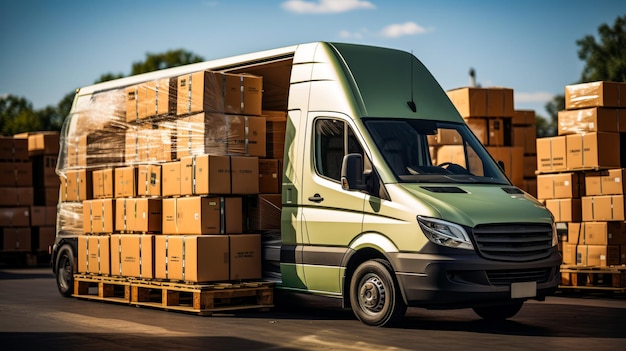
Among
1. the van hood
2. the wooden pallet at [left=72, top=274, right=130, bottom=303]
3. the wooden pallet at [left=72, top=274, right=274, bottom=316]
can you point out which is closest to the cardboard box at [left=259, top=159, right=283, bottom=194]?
the wooden pallet at [left=72, top=274, right=274, bottom=316]

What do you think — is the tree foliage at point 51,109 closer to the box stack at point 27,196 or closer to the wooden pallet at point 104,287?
the box stack at point 27,196

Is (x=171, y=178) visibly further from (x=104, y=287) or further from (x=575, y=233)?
(x=575, y=233)

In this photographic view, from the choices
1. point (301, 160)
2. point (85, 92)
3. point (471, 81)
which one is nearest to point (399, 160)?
point (301, 160)

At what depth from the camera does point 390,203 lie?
11.3 metres

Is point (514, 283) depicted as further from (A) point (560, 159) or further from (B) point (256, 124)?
(A) point (560, 159)

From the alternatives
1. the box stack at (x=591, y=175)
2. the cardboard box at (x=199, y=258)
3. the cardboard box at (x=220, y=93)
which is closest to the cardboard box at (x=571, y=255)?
the box stack at (x=591, y=175)

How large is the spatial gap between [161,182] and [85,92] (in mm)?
3431

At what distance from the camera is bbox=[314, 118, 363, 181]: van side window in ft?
39.4

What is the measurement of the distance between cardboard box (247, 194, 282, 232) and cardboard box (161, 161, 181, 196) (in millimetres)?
979

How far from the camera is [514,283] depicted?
11.0m

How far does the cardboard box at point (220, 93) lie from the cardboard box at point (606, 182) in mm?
5587

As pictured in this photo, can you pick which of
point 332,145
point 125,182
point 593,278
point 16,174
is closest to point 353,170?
point 332,145

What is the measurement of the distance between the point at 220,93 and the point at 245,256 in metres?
2.10

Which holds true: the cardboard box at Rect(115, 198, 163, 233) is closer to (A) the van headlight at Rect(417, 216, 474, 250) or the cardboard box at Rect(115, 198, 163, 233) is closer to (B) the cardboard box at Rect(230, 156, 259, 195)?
(B) the cardboard box at Rect(230, 156, 259, 195)
